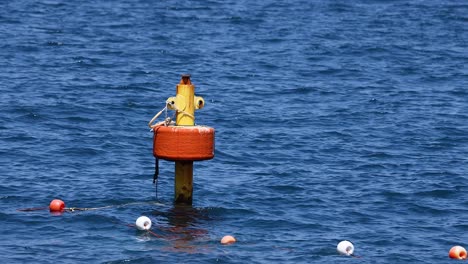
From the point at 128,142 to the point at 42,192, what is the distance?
5.50 meters

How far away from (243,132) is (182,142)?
394 inches

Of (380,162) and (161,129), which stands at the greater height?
(161,129)

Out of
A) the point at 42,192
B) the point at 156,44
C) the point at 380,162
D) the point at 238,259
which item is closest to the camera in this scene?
the point at 238,259

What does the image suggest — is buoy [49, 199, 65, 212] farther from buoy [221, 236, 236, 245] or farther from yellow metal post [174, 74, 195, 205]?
buoy [221, 236, 236, 245]

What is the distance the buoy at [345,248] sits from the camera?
669 inches

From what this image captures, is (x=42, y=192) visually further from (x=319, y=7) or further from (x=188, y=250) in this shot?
(x=319, y=7)

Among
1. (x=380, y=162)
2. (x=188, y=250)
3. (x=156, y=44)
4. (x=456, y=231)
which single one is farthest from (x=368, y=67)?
(x=188, y=250)

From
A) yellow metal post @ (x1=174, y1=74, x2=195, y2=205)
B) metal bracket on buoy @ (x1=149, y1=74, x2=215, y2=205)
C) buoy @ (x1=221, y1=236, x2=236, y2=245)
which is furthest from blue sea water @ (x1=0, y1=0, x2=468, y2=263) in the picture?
metal bracket on buoy @ (x1=149, y1=74, x2=215, y2=205)

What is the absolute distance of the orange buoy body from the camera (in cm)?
1775

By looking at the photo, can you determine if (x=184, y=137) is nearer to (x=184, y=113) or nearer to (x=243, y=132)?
(x=184, y=113)

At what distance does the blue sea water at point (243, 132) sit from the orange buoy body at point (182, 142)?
1.28 m

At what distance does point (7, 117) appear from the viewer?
27562 millimetres

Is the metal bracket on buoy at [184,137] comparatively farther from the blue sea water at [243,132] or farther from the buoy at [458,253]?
the buoy at [458,253]

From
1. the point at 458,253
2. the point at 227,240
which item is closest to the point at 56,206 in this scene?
the point at 227,240
